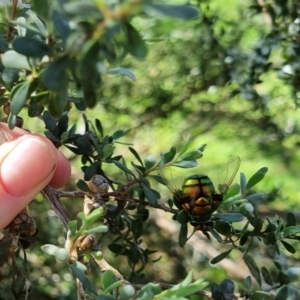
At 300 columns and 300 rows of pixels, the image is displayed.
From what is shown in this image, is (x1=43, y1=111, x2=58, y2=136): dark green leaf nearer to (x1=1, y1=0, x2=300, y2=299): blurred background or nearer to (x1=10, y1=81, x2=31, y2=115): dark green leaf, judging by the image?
(x1=10, y1=81, x2=31, y2=115): dark green leaf

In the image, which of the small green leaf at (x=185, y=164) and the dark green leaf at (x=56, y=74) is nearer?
the dark green leaf at (x=56, y=74)

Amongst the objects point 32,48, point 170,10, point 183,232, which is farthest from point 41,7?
point 183,232

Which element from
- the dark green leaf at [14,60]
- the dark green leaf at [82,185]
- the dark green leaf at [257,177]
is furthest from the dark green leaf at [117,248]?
the dark green leaf at [14,60]

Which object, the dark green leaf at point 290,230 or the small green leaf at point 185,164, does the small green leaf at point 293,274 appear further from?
the small green leaf at point 185,164

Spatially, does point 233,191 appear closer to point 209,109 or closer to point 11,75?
point 11,75

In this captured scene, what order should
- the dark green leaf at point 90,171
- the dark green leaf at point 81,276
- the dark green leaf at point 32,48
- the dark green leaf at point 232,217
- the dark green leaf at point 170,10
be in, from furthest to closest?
the dark green leaf at point 90,171 → the dark green leaf at point 232,217 → the dark green leaf at point 81,276 → the dark green leaf at point 32,48 → the dark green leaf at point 170,10

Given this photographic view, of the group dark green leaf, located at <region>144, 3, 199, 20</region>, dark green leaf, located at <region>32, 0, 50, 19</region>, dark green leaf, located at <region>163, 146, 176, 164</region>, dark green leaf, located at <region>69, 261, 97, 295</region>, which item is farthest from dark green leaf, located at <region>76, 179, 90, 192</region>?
dark green leaf, located at <region>144, 3, 199, 20</region>

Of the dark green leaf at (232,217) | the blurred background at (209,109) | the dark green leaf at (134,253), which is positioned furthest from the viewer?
the blurred background at (209,109)
